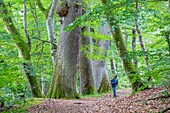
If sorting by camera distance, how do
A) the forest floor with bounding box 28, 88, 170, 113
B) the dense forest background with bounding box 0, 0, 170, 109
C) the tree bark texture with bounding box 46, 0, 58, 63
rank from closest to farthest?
the dense forest background with bounding box 0, 0, 170, 109 → the forest floor with bounding box 28, 88, 170, 113 → the tree bark texture with bounding box 46, 0, 58, 63

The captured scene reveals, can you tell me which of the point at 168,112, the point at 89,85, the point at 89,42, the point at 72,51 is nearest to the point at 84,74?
the point at 89,85

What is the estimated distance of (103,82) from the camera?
1734cm

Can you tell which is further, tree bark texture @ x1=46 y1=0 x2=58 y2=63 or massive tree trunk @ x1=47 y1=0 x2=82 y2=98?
tree bark texture @ x1=46 y1=0 x2=58 y2=63

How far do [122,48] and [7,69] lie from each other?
14.9 ft

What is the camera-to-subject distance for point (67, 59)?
10.6 m

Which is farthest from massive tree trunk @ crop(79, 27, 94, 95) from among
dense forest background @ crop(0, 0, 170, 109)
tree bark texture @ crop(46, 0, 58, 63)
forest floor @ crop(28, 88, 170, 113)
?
forest floor @ crop(28, 88, 170, 113)

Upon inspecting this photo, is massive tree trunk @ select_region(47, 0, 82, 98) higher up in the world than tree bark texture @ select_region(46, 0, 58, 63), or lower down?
lower down

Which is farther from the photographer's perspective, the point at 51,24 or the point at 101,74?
the point at 101,74

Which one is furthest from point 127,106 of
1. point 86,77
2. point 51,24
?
point 86,77

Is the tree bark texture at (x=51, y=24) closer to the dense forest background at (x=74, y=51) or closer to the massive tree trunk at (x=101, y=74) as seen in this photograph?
the dense forest background at (x=74, y=51)

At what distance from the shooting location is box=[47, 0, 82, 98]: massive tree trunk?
10477 mm

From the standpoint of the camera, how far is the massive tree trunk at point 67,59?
34.4ft

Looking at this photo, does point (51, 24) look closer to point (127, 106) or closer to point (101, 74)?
point (127, 106)

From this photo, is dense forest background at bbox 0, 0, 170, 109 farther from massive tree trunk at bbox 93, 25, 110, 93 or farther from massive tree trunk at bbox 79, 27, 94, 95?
massive tree trunk at bbox 93, 25, 110, 93
